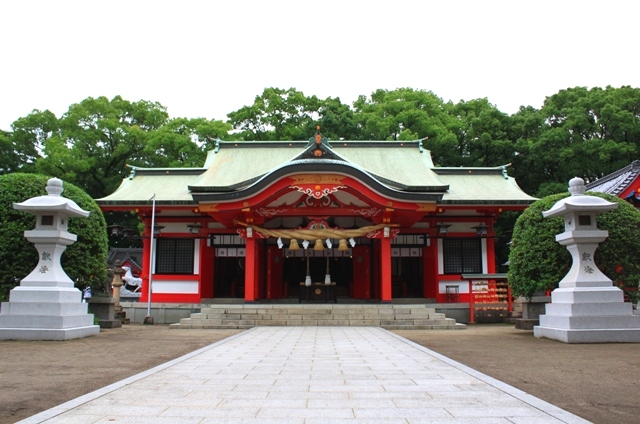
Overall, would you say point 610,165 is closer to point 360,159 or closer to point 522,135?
point 522,135

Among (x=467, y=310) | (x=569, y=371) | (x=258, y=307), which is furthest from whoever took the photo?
(x=467, y=310)

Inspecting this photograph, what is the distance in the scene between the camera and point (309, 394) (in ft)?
16.8

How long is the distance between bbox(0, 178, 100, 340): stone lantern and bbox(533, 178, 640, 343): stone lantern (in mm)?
10333

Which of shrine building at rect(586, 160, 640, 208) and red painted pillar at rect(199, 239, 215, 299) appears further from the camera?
red painted pillar at rect(199, 239, 215, 299)

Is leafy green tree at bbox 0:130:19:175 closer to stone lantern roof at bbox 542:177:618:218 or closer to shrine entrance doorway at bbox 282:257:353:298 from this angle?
shrine entrance doorway at bbox 282:257:353:298

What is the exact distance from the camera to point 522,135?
32.7 meters

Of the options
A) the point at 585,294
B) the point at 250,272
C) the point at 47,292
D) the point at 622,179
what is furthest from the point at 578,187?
the point at 47,292

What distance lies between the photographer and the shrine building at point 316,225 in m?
16.8

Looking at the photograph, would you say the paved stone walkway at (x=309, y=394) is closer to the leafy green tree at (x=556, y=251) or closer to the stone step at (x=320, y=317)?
the leafy green tree at (x=556, y=251)

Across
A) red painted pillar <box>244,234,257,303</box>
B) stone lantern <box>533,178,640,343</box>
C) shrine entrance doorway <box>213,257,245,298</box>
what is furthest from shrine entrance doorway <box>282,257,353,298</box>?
stone lantern <box>533,178,640,343</box>

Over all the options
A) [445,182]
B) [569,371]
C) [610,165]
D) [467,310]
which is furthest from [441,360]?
[610,165]

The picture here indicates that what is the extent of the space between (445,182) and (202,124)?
18755 millimetres

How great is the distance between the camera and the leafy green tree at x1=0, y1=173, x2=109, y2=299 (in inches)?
450

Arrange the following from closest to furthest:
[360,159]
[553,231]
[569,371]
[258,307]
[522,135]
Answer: [569,371] < [553,231] < [258,307] < [360,159] < [522,135]
